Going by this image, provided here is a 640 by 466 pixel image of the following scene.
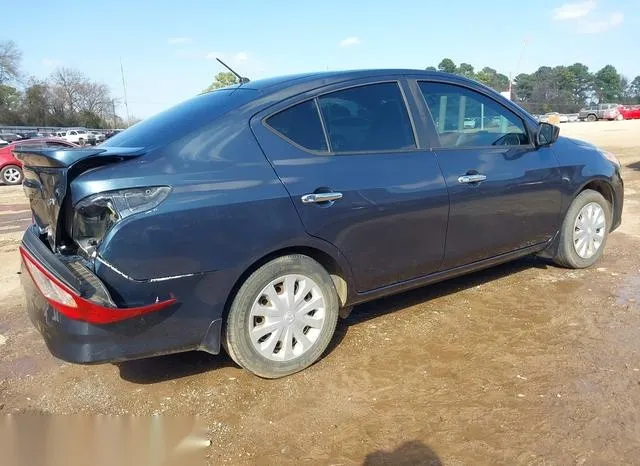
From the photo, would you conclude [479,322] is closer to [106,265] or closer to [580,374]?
[580,374]

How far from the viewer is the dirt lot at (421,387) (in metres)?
2.60

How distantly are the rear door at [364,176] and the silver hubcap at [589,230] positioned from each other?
177 cm

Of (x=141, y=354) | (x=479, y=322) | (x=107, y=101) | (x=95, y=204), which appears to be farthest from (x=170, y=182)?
(x=107, y=101)

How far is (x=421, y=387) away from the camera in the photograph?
3.13 m

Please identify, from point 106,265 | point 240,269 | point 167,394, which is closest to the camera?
point 106,265

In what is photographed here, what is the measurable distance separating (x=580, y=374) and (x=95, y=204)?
2.81m

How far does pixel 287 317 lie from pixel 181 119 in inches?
51.5

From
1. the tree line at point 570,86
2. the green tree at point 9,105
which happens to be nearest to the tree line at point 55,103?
the green tree at point 9,105

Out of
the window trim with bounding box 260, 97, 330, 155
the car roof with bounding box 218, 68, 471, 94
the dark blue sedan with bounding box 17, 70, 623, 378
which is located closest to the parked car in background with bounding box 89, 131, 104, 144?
the car roof with bounding box 218, 68, 471, 94

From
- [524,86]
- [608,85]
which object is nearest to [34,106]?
[524,86]

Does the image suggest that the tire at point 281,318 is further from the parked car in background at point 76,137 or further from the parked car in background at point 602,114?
the parked car in background at point 602,114

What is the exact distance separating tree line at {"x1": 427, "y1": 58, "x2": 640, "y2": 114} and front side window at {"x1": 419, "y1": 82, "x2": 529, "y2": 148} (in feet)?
270

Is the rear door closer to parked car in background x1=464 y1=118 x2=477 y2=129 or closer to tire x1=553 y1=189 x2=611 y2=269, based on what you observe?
parked car in background x1=464 y1=118 x2=477 y2=129

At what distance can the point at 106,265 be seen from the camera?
2.68 meters
